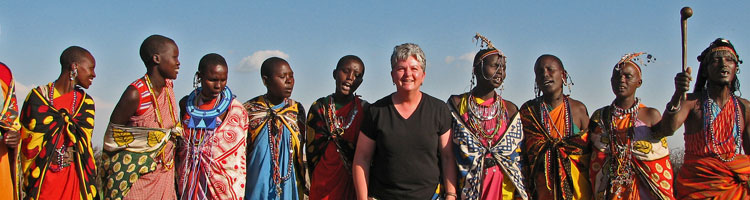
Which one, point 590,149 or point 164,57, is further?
→ point 590,149

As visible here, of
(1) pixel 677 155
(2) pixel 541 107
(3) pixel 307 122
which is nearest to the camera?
(2) pixel 541 107

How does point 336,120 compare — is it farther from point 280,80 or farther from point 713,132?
point 713,132

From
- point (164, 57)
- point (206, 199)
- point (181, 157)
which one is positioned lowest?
point (206, 199)

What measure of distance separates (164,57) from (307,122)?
1544 mm

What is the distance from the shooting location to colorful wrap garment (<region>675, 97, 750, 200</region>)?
18.4 feet

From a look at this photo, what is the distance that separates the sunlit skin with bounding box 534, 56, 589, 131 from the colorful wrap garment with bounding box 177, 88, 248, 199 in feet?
9.27

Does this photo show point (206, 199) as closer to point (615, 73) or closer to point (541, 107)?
point (541, 107)

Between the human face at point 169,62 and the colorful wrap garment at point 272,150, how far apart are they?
0.98 meters

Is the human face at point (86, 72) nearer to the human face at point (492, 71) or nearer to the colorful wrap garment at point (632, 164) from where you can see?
the human face at point (492, 71)

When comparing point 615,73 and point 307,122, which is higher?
point 615,73

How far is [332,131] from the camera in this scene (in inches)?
234

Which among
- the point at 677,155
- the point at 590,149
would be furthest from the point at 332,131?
the point at 677,155

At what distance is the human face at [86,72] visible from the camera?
18.2 feet

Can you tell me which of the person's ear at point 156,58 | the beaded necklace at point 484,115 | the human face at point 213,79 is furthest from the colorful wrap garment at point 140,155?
the beaded necklace at point 484,115
